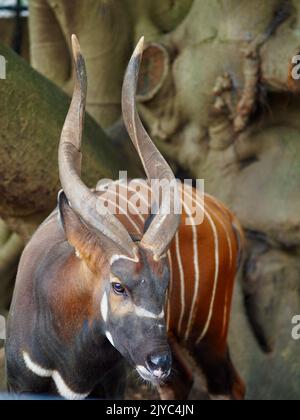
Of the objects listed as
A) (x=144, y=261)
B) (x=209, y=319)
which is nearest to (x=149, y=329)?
(x=144, y=261)

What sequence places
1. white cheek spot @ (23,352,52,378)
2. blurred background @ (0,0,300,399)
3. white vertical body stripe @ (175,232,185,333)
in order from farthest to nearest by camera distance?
1. blurred background @ (0,0,300,399)
2. white vertical body stripe @ (175,232,185,333)
3. white cheek spot @ (23,352,52,378)

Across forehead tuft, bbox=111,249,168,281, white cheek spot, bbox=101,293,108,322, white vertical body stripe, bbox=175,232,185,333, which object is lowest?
white vertical body stripe, bbox=175,232,185,333

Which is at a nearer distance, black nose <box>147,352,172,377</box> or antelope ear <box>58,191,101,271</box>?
black nose <box>147,352,172,377</box>

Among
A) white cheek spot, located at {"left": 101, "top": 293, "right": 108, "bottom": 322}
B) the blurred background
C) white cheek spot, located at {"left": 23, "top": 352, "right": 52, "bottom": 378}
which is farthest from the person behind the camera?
the blurred background

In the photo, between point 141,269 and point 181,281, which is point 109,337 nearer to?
point 141,269

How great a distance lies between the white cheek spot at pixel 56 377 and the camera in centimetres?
266

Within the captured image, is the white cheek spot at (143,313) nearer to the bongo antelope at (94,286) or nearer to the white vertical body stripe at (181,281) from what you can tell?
the bongo antelope at (94,286)

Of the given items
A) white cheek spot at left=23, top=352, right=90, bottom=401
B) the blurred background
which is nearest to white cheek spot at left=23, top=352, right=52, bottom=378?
white cheek spot at left=23, top=352, right=90, bottom=401

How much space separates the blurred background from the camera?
3.87 meters

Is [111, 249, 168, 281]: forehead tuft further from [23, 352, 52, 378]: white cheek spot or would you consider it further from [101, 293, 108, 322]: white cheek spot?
[23, 352, 52, 378]: white cheek spot

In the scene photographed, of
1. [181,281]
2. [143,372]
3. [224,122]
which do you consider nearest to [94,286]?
[143,372]

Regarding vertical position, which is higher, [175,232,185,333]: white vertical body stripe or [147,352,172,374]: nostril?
[147,352,172,374]: nostril

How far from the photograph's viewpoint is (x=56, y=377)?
8.78 ft
